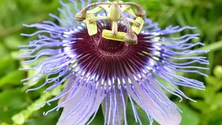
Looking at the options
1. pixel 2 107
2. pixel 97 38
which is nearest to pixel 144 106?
pixel 97 38

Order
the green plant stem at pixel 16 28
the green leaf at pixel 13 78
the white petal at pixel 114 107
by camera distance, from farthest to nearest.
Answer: the green plant stem at pixel 16 28 < the green leaf at pixel 13 78 < the white petal at pixel 114 107

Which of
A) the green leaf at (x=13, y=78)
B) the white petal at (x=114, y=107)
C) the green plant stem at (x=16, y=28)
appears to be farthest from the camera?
the green plant stem at (x=16, y=28)

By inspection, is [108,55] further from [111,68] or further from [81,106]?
[81,106]

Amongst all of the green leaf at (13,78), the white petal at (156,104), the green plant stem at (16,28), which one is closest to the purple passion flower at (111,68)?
the white petal at (156,104)

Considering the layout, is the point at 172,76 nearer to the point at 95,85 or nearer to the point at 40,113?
the point at 95,85

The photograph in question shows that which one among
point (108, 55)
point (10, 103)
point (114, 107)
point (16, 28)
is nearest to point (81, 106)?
point (114, 107)

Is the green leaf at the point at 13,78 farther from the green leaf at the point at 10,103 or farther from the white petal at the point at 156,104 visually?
the white petal at the point at 156,104

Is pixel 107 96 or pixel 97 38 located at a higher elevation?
pixel 97 38
